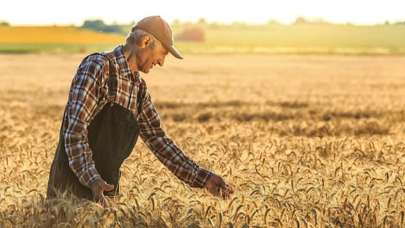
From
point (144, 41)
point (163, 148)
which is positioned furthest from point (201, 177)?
point (144, 41)

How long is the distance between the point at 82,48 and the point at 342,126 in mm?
84081

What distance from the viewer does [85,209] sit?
5.87 metres

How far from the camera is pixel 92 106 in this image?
19.7ft

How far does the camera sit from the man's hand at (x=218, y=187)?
625cm

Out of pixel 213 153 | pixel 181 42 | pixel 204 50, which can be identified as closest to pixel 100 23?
pixel 181 42

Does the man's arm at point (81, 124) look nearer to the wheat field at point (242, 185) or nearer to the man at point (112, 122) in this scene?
the man at point (112, 122)

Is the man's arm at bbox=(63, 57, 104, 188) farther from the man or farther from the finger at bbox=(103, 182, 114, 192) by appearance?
the finger at bbox=(103, 182, 114, 192)

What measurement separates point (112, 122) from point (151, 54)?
0.59m

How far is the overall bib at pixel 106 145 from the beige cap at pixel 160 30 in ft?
1.22

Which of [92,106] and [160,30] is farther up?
[160,30]

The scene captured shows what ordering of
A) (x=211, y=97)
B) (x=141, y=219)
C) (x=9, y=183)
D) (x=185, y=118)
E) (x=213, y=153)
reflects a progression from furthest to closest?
(x=211, y=97) → (x=185, y=118) → (x=213, y=153) → (x=9, y=183) → (x=141, y=219)

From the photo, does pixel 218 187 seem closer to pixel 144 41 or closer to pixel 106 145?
pixel 106 145

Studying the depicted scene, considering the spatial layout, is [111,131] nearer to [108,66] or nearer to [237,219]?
[108,66]

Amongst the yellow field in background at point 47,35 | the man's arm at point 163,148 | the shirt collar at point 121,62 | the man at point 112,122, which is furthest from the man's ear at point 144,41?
the yellow field in background at point 47,35
